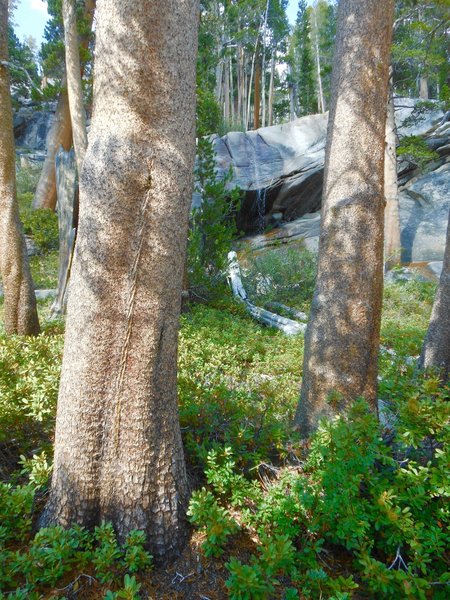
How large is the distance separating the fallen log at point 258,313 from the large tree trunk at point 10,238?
4.42m

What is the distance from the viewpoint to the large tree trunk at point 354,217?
3.06 m

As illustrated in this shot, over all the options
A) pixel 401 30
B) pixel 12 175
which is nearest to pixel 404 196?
pixel 401 30

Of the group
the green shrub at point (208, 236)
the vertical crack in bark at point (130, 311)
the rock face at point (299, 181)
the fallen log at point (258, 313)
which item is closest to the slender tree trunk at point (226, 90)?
the rock face at point (299, 181)

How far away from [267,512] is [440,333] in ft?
9.97

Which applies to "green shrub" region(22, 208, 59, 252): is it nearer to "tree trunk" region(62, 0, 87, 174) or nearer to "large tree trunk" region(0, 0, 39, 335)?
"tree trunk" region(62, 0, 87, 174)

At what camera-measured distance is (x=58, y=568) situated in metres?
1.94

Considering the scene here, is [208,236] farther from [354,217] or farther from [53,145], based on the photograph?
[53,145]

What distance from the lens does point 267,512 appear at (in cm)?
239

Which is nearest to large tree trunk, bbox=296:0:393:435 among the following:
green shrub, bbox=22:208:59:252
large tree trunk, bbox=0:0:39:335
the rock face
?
large tree trunk, bbox=0:0:39:335

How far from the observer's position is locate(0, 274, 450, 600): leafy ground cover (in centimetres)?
197

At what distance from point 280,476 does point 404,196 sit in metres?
17.3

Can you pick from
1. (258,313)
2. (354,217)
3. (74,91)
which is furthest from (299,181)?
(354,217)

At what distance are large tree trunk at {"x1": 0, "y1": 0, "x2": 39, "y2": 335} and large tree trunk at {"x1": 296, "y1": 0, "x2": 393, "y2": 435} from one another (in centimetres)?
436

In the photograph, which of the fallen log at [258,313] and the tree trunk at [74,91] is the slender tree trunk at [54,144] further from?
the fallen log at [258,313]
